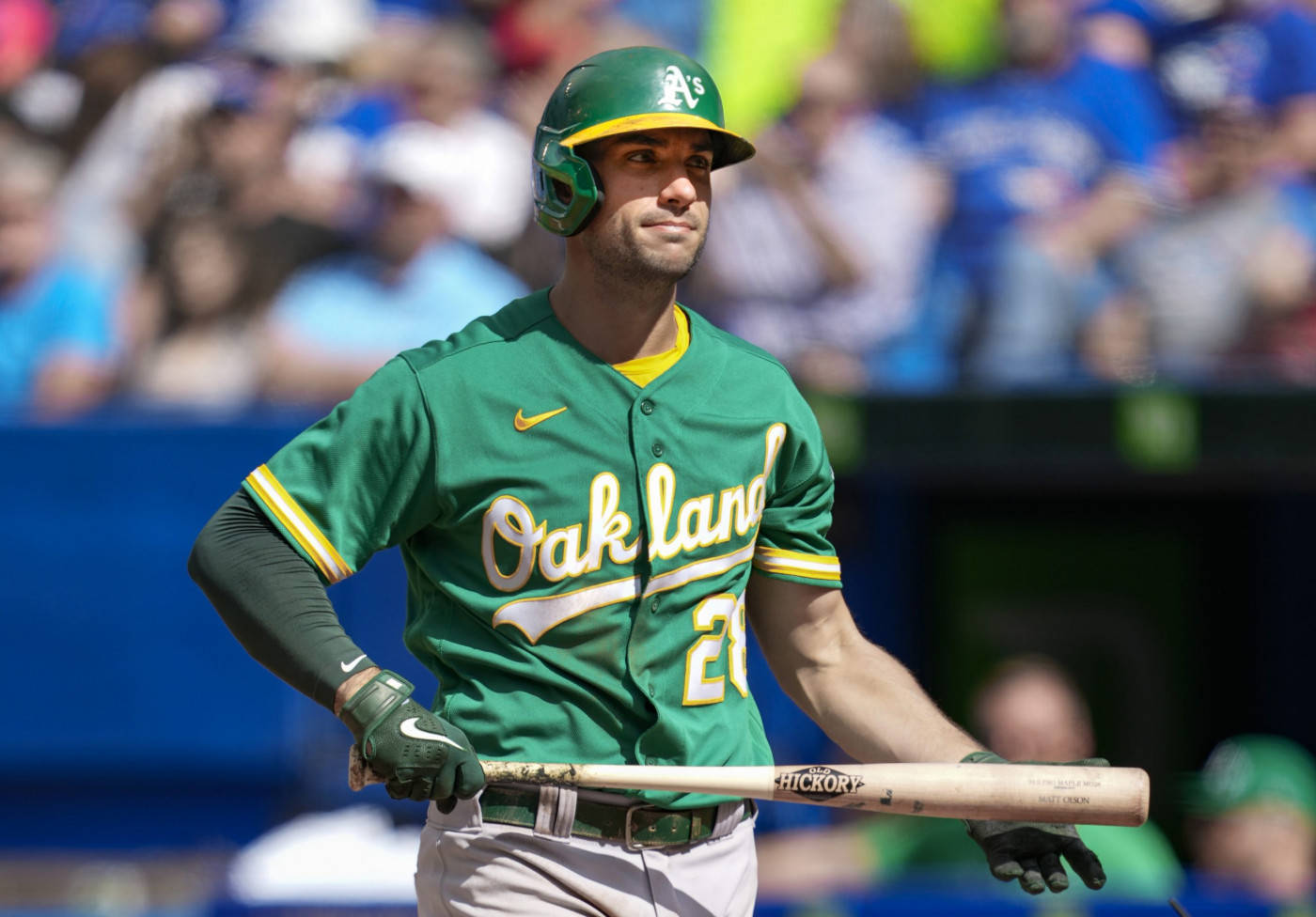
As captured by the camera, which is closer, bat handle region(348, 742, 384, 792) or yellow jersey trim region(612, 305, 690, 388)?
bat handle region(348, 742, 384, 792)

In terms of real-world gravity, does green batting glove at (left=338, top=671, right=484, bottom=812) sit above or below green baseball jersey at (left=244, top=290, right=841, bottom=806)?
below

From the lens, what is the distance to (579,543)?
2.52 metres

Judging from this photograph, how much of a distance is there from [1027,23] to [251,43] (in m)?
3.63

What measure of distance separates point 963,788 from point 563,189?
43.4 inches

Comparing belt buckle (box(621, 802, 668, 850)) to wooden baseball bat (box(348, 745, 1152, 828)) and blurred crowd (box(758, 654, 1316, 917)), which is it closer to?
wooden baseball bat (box(348, 745, 1152, 828))

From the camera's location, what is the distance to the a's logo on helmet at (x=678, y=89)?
8.32 ft

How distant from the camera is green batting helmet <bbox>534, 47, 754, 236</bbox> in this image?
2.53 m

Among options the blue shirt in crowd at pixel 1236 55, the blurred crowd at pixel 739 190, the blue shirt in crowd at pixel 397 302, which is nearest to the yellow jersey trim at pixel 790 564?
the blurred crowd at pixel 739 190

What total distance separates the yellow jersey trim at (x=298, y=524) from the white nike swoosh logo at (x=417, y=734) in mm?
284

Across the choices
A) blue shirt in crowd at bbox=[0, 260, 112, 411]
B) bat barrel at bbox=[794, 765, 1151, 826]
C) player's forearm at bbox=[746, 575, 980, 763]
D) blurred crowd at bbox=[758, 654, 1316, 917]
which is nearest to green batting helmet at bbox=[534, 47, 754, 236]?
player's forearm at bbox=[746, 575, 980, 763]

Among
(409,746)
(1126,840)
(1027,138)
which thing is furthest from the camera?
(1027,138)

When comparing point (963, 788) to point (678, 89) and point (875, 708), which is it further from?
point (678, 89)

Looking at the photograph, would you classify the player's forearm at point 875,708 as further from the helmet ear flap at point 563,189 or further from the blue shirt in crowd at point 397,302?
the blue shirt in crowd at point 397,302

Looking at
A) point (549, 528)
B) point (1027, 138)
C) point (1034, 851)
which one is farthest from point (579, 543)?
point (1027, 138)
